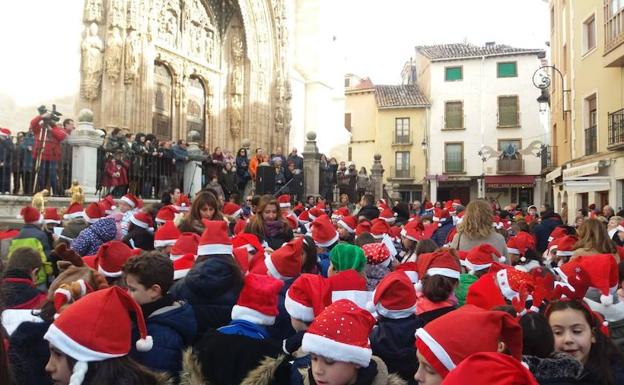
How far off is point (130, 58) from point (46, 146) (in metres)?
6.48

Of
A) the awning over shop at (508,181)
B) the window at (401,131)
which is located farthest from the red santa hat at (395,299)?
the window at (401,131)

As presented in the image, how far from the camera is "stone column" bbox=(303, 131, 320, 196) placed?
16.2m

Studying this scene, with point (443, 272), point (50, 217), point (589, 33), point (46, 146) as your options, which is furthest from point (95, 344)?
point (589, 33)

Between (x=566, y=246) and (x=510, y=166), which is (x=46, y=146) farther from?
(x=510, y=166)

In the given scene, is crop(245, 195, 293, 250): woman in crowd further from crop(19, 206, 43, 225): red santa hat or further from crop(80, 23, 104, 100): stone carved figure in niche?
crop(80, 23, 104, 100): stone carved figure in niche

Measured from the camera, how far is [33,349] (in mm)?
2756

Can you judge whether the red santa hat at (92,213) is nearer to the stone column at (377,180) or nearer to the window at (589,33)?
the stone column at (377,180)

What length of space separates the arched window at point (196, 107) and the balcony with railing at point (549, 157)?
15596mm

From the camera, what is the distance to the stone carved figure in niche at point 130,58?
15711 millimetres

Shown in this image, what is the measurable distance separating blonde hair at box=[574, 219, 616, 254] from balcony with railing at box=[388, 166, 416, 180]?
36137mm

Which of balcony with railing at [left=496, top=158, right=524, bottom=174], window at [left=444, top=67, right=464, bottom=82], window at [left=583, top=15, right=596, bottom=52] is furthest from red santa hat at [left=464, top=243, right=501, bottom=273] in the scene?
window at [left=444, top=67, right=464, bottom=82]

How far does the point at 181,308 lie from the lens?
3037mm

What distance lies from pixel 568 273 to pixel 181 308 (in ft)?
8.60

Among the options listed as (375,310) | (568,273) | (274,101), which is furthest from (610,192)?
(375,310)
